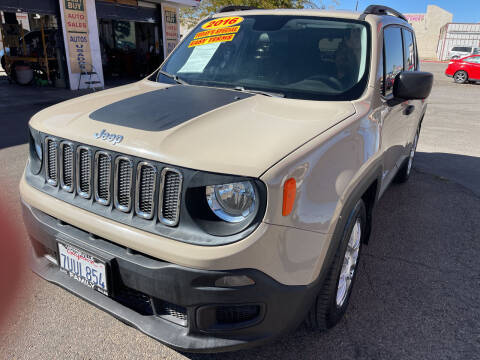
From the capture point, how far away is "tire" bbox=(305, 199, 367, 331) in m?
2.10

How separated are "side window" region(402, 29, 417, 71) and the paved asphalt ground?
59.7 inches

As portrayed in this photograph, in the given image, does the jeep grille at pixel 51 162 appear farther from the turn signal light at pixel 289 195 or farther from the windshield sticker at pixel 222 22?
the windshield sticker at pixel 222 22

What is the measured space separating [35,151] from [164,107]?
2.77 feet

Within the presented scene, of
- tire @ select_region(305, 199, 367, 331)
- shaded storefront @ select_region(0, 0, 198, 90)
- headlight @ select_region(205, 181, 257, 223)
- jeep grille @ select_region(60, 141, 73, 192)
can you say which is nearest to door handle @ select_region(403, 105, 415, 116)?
tire @ select_region(305, 199, 367, 331)

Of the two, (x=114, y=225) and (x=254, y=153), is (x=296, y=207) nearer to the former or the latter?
(x=254, y=153)

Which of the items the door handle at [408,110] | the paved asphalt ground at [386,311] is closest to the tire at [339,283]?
the paved asphalt ground at [386,311]

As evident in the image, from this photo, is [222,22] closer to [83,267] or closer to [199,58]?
[199,58]

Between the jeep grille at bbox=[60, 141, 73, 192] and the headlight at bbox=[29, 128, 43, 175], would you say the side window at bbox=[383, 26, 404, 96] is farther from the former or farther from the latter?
the headlight at bbox=[29, 128, 43, 175]

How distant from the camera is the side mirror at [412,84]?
8.63 feet

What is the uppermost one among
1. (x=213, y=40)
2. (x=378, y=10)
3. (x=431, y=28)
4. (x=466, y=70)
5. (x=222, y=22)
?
(x=378, y=10)

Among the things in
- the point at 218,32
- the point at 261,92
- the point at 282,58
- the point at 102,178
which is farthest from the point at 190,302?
the point at 218,32

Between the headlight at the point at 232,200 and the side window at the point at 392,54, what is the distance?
1708 mm

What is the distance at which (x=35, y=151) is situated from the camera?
2355 mm

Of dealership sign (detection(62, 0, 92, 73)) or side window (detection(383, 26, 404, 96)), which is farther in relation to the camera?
dealership sign (detection(62, 0, 92, 73))
